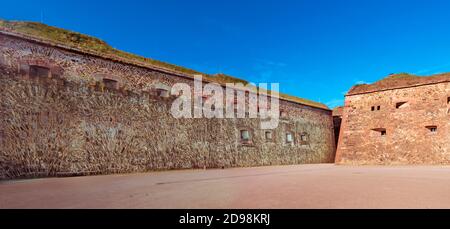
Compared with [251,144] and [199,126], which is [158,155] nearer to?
[199,126]

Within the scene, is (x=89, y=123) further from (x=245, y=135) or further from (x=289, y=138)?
(x=289, y=138)

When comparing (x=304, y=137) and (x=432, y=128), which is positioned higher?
(x=432, y=128)

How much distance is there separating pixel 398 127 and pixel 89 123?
17.3 meters

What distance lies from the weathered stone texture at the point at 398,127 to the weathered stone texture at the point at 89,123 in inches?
354

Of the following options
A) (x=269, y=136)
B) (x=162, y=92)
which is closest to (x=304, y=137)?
(x=269, y=136)

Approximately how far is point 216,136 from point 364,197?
430 inches

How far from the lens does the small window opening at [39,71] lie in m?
9.98

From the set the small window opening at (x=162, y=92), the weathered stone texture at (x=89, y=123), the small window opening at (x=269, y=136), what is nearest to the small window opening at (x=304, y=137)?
the small window opening at (x=269, y=136)

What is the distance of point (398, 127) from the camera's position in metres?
18.7

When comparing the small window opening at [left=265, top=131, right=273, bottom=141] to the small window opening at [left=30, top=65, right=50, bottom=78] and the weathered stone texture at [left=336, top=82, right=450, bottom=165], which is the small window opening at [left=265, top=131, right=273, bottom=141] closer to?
the weathered stone texture at [left=336, top=82, right=450, bottom=165]

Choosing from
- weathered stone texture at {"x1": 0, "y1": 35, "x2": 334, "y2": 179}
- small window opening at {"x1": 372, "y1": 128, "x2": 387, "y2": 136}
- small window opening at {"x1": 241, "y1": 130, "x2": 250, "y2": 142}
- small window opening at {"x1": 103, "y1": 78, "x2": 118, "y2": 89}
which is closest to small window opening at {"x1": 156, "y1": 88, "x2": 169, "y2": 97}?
weathered stone texture at {"x1": 0, "y1": 35, "x2": 334, "y2": 179}

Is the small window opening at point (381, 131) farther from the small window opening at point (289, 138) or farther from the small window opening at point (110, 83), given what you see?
the small window opening at point (110, 83)

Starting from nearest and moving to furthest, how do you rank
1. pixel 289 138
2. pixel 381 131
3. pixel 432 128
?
1. pixel 432 128
2. pixel 381 131
3. pixel 289 138
